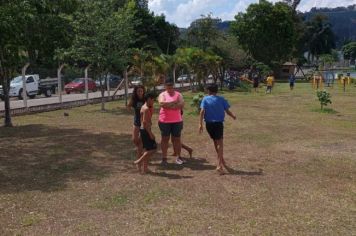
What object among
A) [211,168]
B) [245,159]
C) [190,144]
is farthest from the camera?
[190,144]

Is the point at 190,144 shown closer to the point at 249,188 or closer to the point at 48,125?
the point at 249,188

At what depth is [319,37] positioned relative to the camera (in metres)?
123

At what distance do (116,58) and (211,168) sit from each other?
45.1 ft

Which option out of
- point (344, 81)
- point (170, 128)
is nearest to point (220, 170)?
point (170, 128)

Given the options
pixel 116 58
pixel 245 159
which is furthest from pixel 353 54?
pixel 245 159

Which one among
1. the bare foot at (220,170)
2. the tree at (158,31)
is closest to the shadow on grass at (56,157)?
the bare foot at (220,170)

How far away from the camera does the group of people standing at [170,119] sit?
29.8 feet

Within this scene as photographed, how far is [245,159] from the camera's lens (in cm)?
1067

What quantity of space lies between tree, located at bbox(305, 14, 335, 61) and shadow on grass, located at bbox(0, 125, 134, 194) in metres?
108

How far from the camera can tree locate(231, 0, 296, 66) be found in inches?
2776

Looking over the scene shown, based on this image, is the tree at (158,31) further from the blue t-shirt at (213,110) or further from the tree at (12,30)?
the blue t-shirt at (213,110)

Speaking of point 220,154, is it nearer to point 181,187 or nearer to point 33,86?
point 181,187

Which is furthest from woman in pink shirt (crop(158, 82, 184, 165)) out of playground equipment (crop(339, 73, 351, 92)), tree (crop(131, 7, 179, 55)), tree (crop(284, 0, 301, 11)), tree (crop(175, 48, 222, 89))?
tree (crop(284, 0, 301, 11))

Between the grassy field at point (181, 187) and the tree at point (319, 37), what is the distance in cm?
10897
